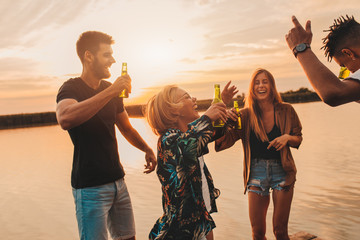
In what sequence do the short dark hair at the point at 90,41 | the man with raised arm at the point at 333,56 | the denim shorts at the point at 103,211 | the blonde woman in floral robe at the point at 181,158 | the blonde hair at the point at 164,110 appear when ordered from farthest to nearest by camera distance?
the short dark hair at the point at 90,41, the denim shorts at the point at 103,211, the blonde hair at the point at 164,110, the blonde woman in floral robe at the point at 181,158, the man with raised arm at the point at 333,56

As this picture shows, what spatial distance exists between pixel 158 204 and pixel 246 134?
5390mm

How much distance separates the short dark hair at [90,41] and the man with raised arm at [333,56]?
5.41 ft

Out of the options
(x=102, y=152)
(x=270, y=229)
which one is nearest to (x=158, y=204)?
(x=270, y=229)

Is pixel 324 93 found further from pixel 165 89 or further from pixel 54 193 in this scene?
pixel 54 193

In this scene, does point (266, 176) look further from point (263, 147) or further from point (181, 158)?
point (181, 158)

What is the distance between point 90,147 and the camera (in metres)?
2.77

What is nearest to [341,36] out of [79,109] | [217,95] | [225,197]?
[217,95]

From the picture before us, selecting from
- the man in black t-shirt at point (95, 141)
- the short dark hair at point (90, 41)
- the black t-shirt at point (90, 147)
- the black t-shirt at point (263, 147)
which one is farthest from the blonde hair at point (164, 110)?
the black t-shirt at point (263, 147)

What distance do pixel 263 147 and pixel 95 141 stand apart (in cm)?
191

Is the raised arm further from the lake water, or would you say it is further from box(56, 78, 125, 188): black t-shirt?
the lake water

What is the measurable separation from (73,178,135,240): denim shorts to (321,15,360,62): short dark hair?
81.6 inches

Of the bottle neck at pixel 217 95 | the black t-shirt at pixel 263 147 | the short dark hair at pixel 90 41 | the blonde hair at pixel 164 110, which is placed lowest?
the black t-shirt at pixel 263 147

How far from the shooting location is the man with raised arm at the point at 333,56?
6.35 ft

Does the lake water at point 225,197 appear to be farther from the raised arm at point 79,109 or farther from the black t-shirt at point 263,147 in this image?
the raised arm at point 79,109
